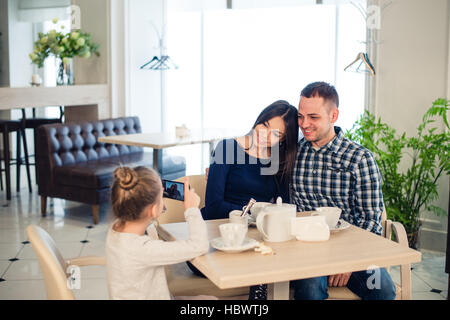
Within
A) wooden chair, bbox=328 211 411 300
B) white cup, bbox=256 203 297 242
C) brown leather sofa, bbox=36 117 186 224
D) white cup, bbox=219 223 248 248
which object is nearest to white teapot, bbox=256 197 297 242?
white cup, bbox=256 203 297 242

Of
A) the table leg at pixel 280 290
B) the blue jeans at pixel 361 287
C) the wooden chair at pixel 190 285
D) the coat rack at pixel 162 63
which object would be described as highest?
the coat rack at pixel 162 63

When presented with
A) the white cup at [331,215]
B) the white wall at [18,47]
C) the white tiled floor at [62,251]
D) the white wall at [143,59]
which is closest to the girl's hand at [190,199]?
the white cup at [331,215]

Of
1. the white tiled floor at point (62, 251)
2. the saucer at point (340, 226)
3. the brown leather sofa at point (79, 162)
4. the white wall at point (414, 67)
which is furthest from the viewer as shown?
the brown leather sofa at point (79, 162)

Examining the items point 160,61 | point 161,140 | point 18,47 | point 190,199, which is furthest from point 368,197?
point 18,47

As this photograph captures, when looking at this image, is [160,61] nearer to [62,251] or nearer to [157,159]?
[157,159]

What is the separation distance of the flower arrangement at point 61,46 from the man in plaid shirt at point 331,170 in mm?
3858

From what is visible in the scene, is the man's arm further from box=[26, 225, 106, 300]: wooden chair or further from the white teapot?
box=[26, 225, 106, 300]: wooden chair

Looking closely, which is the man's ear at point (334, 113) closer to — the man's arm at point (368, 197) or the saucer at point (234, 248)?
the man's arm at point (368, 197)

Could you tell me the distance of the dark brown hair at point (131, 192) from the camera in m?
1.66

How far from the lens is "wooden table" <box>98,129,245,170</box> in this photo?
420cm

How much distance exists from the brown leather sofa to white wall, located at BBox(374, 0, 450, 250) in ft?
7.04

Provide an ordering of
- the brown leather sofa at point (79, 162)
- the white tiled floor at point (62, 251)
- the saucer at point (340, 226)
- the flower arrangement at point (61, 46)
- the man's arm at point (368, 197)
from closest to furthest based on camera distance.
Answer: the saucer at point (340, 226) < the man's arm at point (368, 197) < the white tiled floor at point (62, 251) < the brown leather sofa at point (79, 162) < the flower arrangement at point (61, 46)

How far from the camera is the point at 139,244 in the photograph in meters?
1.63
